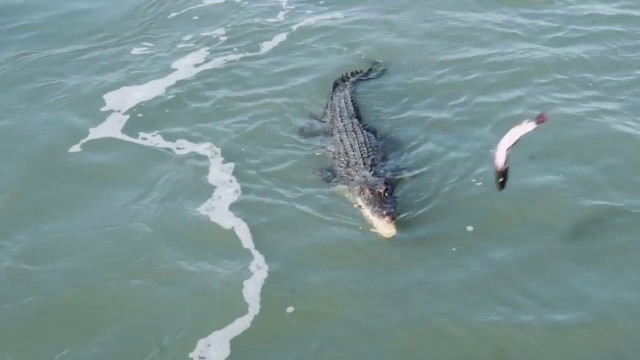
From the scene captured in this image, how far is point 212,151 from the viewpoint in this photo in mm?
11453

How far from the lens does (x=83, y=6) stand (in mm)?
16641

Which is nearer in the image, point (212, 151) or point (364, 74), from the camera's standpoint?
point (212, 151)

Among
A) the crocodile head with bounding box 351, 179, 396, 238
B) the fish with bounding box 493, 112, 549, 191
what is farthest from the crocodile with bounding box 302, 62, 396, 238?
the fish with bounding box 493, 112, 549, 191

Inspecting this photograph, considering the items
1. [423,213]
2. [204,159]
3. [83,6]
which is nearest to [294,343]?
[423,213]

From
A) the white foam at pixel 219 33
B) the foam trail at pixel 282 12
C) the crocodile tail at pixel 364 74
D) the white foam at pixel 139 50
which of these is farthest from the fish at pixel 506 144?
the white foam at pixel 139 50

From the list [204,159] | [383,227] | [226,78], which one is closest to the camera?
[383,227]

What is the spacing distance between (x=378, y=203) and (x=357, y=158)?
1211 millimetres

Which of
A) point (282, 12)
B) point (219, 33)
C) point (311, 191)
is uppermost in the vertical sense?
point (282, 12)

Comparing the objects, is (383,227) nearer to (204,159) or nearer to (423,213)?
(423,213)

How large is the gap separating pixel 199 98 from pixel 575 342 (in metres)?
7.73

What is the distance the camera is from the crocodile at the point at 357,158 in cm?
963

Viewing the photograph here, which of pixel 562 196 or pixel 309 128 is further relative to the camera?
pixel 309 128

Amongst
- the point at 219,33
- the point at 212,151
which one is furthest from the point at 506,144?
the point at 219,33

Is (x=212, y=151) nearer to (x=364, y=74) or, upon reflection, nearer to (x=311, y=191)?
(x=311, y=191)
